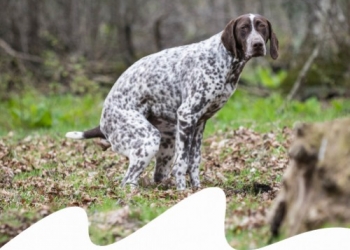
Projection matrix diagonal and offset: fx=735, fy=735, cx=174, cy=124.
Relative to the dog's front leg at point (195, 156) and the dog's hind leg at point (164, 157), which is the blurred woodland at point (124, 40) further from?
the dog's front leg at point (195, 156)

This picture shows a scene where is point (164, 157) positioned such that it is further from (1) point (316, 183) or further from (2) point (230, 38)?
(1) point (316, 183)

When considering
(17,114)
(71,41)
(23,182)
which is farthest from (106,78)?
(23,182)

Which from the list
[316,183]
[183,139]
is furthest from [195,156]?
[316,183]

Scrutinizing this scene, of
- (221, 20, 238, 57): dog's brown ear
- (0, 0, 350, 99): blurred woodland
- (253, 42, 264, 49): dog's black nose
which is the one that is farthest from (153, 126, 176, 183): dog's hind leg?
(0, 0, 350, 99): blurred woodland

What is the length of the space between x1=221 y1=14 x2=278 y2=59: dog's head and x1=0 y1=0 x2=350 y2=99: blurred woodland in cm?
533

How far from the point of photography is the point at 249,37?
15.9 feet

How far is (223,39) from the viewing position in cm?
508

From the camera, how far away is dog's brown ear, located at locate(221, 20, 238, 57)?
495cm

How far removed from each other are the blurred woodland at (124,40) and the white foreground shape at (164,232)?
6168 mm

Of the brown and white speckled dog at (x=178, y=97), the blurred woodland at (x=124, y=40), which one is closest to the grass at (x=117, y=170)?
the brown and white speckled dog at (x=178, y=97)

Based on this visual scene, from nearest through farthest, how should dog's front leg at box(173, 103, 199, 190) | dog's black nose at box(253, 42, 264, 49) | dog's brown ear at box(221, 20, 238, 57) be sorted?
dog's black nose at box(253, 42, 264, 49)
dog's brown ear at box(221, 20, 238, 57)
dog's front leg at box(173, 103, 199, 190)

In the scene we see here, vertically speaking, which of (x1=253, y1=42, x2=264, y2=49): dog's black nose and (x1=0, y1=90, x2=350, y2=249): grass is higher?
(x1=253, y1=42, x2=264, y2=49): dog's black nose

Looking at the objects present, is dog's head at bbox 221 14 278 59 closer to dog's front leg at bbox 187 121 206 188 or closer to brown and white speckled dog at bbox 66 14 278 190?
brown and white speckled dog at bbox 66 14 278 190

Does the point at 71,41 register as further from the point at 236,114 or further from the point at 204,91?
the point at 204,91
